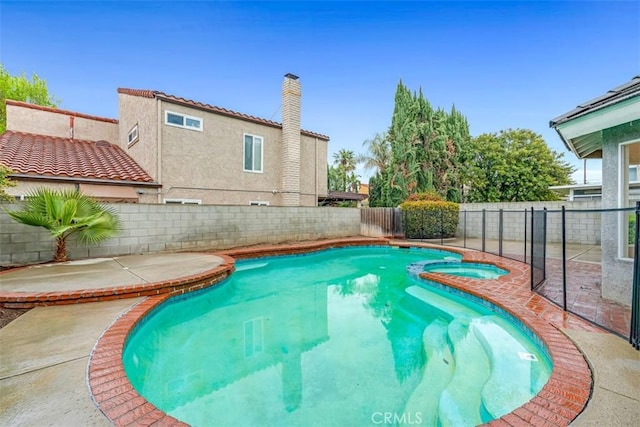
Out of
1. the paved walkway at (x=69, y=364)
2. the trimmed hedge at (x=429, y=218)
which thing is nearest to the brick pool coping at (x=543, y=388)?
the paved walkway at (x=69, y=364)

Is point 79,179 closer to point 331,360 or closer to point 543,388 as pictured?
point 331,360

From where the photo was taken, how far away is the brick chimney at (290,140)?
14273 mm

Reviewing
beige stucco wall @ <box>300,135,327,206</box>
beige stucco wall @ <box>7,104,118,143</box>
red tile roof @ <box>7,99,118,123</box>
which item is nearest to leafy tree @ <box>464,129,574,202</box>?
beige stucco wall @ <box>300,135,327,206</box>

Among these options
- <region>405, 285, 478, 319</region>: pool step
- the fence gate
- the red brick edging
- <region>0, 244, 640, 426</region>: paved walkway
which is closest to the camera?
<region>0, 244, 640, 426</region>: paved walkway

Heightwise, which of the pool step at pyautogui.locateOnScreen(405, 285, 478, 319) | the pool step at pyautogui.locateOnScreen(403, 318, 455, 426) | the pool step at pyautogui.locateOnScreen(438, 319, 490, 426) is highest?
the pool step at pyautogui.locateOnScreen(405, 285, 478, 319)

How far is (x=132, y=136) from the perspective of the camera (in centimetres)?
1304

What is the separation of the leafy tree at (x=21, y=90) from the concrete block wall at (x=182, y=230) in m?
19.3

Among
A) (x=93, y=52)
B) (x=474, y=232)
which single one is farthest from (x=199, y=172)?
(x=474, y=232)

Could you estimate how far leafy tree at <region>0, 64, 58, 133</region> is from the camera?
19609 millimetres

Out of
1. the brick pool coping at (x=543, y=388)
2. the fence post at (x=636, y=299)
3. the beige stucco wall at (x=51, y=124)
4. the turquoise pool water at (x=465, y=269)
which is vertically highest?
the beige stucco wall at (x=51, y=124)

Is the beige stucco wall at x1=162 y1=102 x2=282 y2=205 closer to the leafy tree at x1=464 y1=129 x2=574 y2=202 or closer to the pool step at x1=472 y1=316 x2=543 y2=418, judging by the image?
the pool step at x1=472 y1=316 x2=543 y2=418

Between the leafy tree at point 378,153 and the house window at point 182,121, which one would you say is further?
the leafy tree at point 378,153

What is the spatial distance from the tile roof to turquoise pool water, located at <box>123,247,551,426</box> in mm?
7124

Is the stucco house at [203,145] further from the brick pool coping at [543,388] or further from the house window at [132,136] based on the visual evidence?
the brick pool coping at [543,388]
